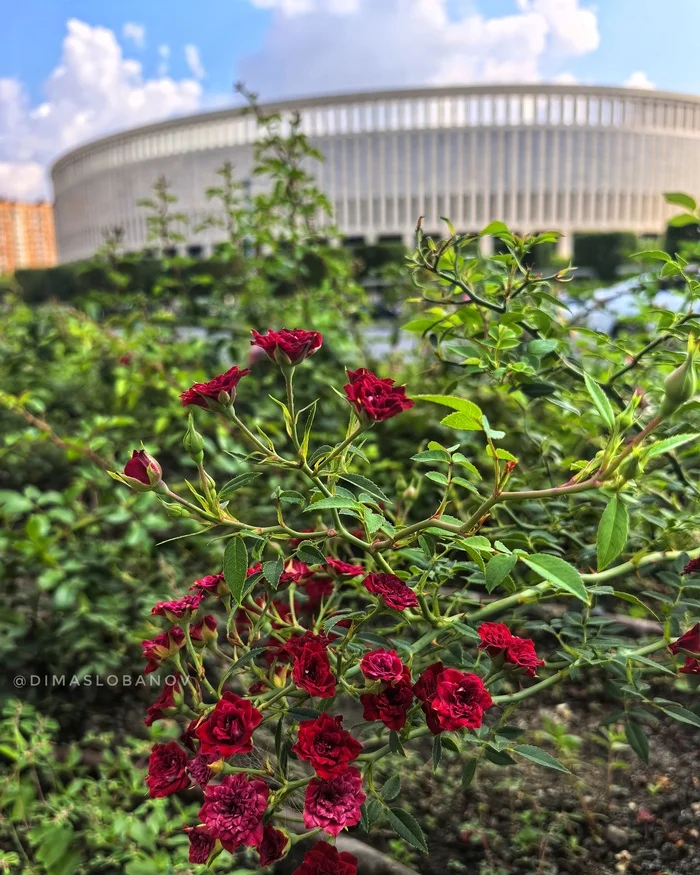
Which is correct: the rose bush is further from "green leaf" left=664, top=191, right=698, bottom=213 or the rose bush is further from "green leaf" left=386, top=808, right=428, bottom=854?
"green leaf" left=664, top=191, right=698, bottom=213

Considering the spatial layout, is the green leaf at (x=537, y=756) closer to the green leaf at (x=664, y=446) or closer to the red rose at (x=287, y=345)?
the green leaf at (x=664, y=446)

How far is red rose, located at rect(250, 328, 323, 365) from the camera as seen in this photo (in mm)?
604

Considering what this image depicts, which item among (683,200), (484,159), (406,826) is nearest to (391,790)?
(406,826)

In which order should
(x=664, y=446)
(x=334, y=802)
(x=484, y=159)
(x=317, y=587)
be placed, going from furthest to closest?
(x=484, y=159) < (x=317, y=587) < (x=334, y=802) < (x=664, y=446)

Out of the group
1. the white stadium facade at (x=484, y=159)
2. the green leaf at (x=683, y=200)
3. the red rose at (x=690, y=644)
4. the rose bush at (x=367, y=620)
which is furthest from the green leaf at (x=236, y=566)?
the white stadium facade at (x=484, y=159)

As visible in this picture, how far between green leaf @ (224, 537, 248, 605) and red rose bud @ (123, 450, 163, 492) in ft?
0.31

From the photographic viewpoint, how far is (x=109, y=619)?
1.31m

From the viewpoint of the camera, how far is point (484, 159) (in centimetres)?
2886

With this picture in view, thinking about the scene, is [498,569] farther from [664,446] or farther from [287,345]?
[287,345]

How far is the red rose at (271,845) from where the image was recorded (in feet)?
2.05

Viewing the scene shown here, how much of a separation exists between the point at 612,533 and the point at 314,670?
303mm

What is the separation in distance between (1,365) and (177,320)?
641mm

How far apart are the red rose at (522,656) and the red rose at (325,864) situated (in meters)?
0.24

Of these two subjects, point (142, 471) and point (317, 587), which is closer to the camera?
point (142, 471)
